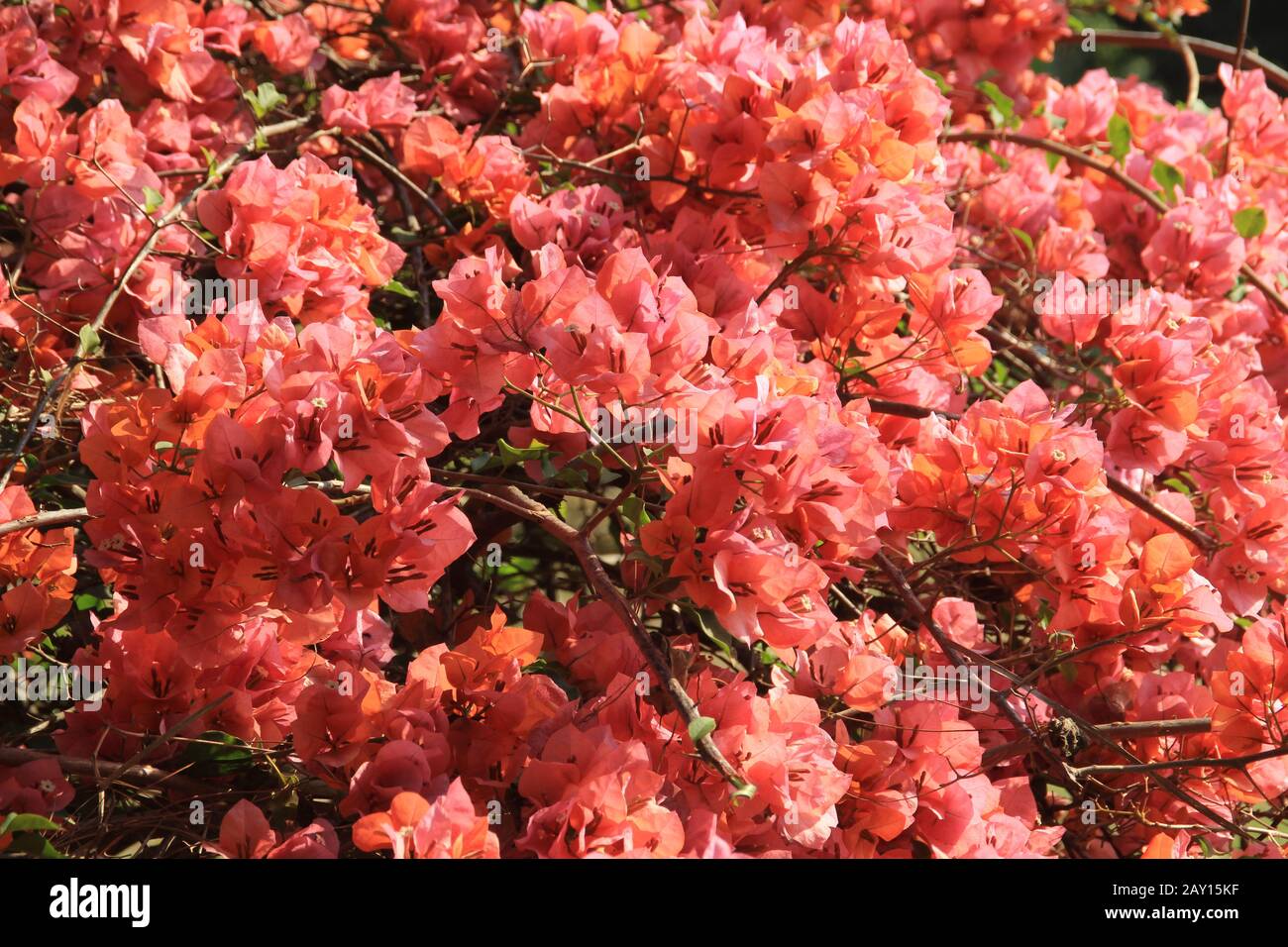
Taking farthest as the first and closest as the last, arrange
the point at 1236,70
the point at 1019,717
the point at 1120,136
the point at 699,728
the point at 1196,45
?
the point at 1196,45 < the point at 1236,70 < the point at 1120,136 < the point at 1019,717 < the point at 699,728

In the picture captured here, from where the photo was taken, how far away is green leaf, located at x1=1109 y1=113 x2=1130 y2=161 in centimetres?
162

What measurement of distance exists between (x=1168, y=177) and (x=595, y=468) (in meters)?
0.95

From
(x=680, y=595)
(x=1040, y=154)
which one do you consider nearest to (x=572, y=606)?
(x=680, y=595)

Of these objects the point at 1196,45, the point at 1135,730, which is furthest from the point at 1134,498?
the point at 1196,45

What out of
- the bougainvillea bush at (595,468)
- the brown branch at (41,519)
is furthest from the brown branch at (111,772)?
the brown branch at (41,519)

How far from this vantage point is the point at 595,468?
1.01 meters

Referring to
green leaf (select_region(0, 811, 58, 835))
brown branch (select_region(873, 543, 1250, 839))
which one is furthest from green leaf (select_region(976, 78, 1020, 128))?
green leaf (select_region(0, 811, 58, 835))

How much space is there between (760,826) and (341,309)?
57 cm

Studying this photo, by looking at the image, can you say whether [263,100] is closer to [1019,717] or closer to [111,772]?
[111,772]

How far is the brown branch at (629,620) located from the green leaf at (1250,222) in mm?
1044
